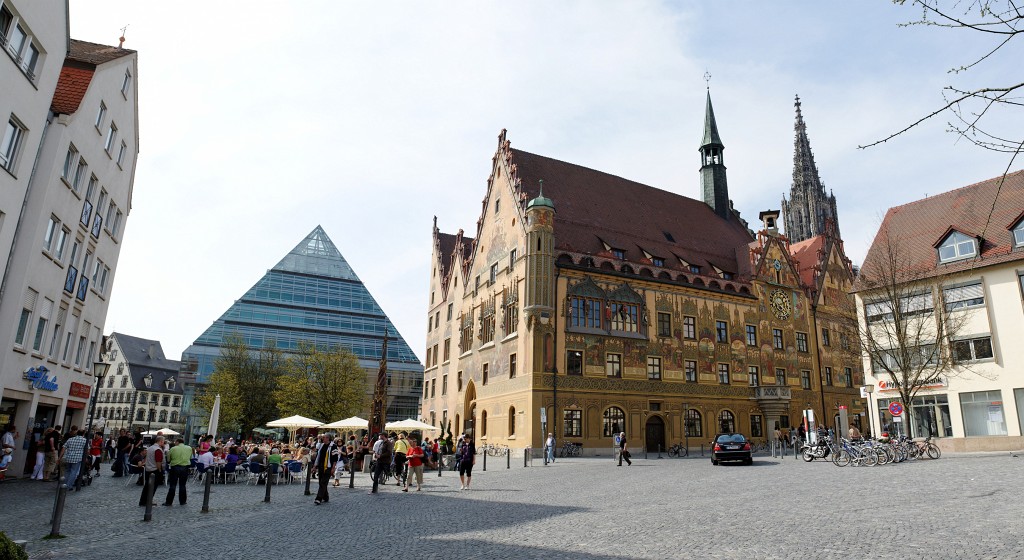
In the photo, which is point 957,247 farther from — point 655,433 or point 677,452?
point 655,433

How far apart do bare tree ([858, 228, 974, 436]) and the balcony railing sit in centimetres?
965

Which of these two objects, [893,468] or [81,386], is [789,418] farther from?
[81,386]

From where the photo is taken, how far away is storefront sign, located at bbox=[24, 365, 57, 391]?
20.2 meters

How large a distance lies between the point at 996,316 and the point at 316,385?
154ft

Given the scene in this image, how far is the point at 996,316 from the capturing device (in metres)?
27.5

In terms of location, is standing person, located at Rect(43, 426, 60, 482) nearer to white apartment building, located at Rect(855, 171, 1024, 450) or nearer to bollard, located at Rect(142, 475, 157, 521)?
bollard, located at Rect(142, 475, 157, 521)

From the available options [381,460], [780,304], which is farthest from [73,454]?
[780,304]

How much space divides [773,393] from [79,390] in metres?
37.2

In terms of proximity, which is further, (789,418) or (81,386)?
(789,418)

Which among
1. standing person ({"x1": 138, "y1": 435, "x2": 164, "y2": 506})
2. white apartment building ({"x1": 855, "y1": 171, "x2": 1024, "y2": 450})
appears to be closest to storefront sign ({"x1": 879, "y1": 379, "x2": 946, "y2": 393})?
white apartment building ({"x1": 855, "y1": 171, "x2": 1024, "y2": 450})

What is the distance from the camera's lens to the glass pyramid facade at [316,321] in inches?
3354

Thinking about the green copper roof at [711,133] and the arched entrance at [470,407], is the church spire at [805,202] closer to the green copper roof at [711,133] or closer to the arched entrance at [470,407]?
the green copper roof at [711,133]

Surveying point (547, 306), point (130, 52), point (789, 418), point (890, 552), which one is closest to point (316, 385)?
point (547, 306)

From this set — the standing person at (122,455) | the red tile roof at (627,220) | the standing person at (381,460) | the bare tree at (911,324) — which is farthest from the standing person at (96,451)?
the bare tree at (911,324)
